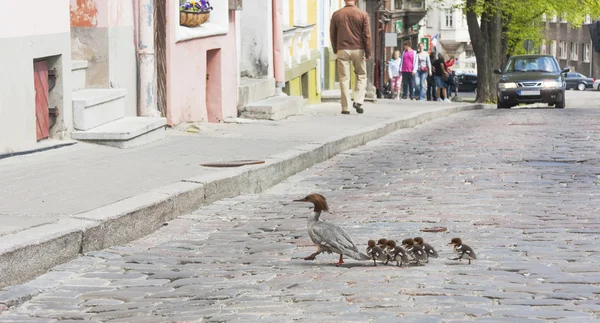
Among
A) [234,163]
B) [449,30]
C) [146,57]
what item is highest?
[146,57]

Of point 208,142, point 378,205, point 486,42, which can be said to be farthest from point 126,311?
point 486,42

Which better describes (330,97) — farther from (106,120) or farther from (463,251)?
(463,251)

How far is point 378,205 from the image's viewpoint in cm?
1073

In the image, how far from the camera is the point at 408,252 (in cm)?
739

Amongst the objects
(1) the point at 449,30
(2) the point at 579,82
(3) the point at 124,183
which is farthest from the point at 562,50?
(3) the point at 124,183

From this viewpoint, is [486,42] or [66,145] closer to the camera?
[66,145]

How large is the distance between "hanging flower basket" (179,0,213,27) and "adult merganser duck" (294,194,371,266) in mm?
10779

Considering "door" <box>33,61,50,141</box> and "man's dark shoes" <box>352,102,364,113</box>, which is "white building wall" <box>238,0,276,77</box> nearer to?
"man's dark shoes" <box>352,102,364,113</box>

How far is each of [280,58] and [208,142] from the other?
8359 mm

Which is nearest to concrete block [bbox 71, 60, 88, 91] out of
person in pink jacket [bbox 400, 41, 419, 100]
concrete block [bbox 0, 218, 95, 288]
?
concrete block [bbox 0, 218, 95, 288]

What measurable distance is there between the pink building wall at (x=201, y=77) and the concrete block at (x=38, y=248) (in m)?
8.95

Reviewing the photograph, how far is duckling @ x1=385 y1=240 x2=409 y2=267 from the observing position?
23.9ft

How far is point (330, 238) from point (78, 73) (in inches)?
303

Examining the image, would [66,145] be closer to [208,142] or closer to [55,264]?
[208,142]
